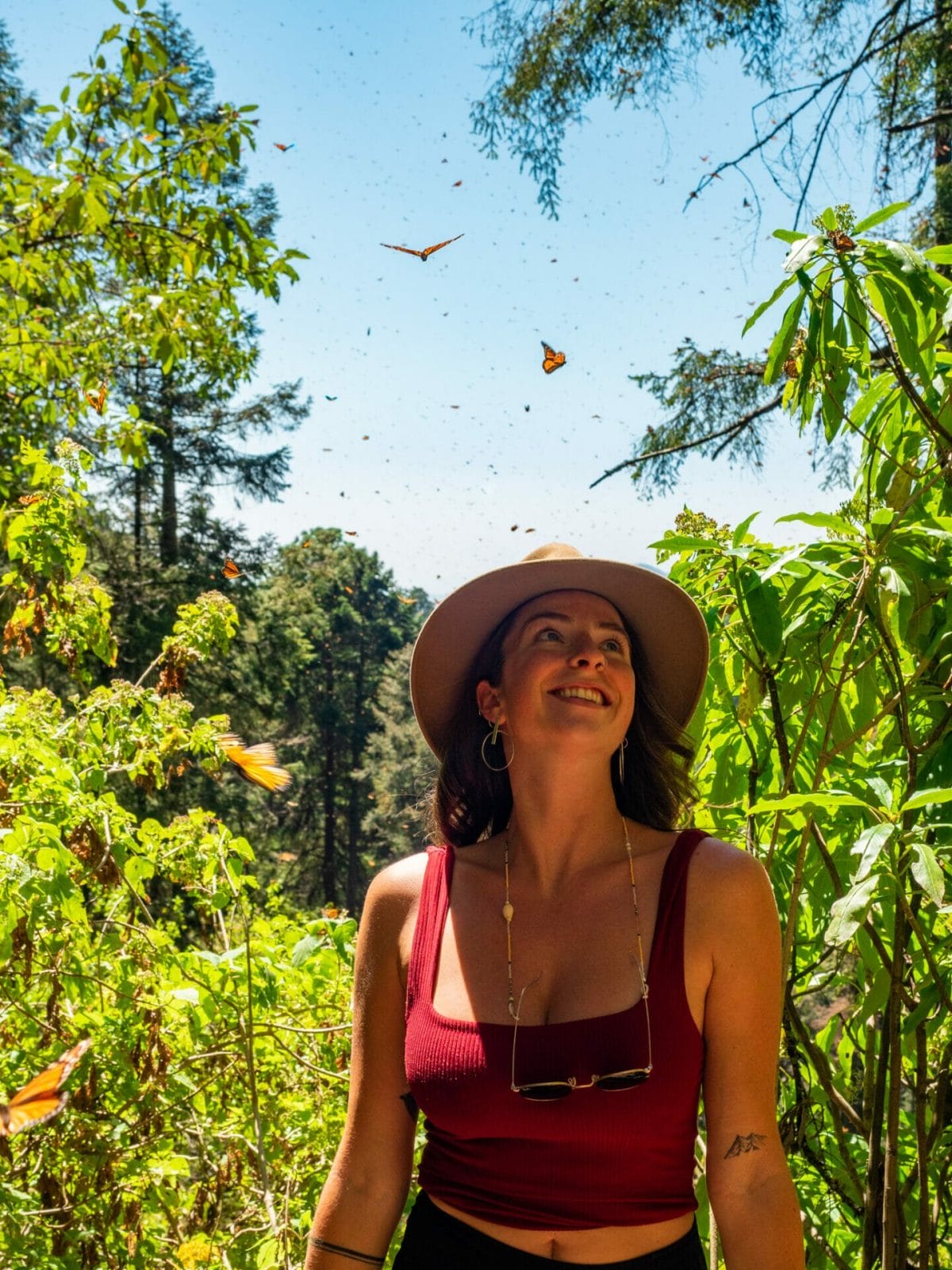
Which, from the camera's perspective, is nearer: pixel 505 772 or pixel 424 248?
pixel 505 772

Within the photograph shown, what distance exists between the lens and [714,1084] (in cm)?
122

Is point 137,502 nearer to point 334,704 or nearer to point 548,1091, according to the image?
point 334,704

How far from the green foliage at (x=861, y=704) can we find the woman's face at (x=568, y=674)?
0.48 feet

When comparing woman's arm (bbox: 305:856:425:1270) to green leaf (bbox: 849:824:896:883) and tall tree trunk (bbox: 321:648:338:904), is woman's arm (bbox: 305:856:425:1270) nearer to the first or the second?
green leaf (bbox: 849:824:896:883)

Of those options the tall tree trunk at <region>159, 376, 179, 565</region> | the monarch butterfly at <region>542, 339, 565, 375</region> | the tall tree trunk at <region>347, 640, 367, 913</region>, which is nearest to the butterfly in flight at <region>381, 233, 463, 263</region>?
the monarch butterfly at <region>542, 339, 565, 375</region>

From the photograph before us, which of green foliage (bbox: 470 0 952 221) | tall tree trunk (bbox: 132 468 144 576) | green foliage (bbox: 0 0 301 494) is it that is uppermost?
tall tree trunk (bbox: 132 468 144 576)

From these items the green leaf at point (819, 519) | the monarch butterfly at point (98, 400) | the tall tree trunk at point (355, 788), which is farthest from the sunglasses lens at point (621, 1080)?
the tall tree trunk at point (355, 788)

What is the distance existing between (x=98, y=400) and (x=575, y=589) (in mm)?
2312

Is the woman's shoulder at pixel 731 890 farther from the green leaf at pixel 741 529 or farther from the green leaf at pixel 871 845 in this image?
the green leaf at pixel 741 529

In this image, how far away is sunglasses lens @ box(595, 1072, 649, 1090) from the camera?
1.17m

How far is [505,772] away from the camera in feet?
5.46

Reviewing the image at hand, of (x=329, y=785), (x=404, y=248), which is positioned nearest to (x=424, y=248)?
(x=404, y=248)

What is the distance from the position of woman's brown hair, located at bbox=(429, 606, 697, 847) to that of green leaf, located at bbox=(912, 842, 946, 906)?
1.56 feet

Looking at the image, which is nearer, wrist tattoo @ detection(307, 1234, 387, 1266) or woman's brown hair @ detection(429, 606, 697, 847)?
wrist tattoo @ detection(307, 1234, 387, 1266)
